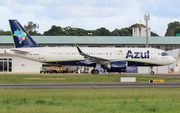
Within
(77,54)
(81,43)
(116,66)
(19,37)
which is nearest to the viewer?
(116,66)

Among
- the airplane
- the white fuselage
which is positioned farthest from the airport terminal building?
the white fuselage

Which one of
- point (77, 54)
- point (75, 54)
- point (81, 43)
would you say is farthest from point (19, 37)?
point (81, 43)

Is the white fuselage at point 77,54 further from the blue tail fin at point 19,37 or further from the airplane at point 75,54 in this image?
the blue tail fin at point 19,37

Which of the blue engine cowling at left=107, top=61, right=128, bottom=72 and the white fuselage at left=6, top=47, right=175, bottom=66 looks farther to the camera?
the white fuselage at left=6, top=47, right=175, bottom=66

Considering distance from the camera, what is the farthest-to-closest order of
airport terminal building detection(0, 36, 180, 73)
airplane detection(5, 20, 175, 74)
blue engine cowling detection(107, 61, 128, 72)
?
airport terminal building detection(0, 36, 180, 73) < airplane detection(5, 20, 175, 74) < blue engine cowling detection(107, 61, 128, 72)

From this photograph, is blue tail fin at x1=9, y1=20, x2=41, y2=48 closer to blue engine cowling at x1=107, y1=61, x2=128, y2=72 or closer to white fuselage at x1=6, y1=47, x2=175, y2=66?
white fuselage at x1=6, y1=47, x2=175, y2=66

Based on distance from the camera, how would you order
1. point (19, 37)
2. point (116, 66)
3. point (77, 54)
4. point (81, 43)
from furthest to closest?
point (81, 43), point (19, 37), point (77, 54), point (116, 66)

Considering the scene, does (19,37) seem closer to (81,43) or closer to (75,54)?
(75,54)

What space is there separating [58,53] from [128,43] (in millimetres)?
32681

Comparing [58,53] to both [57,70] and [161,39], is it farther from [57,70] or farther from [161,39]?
[161,39]

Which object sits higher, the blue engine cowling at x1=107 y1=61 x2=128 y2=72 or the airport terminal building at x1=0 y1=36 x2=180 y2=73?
the airport terminal building at x1=0 y1=36 x2=180 y2=73

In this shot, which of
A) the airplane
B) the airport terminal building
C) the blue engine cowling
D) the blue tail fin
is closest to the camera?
the blue engine cowling

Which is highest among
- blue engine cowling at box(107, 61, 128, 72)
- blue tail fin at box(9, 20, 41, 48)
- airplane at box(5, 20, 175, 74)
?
blue tail fin at box(9, 20, 41, 48)

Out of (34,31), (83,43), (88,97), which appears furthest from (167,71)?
(34,31)
